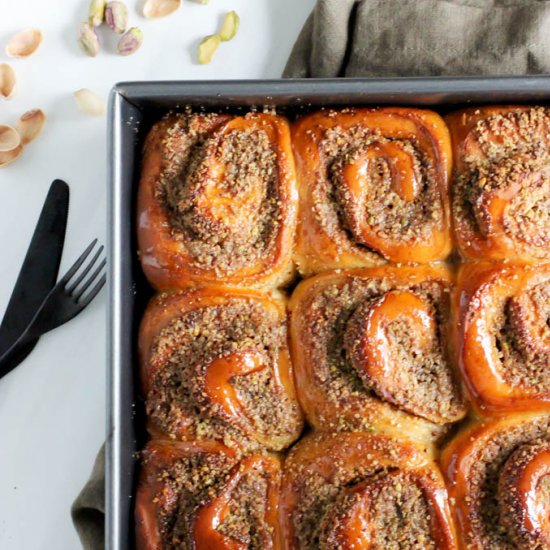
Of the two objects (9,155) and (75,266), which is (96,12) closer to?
(9,155)

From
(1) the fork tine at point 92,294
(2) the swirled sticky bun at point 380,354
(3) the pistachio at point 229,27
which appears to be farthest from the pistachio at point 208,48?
(2) the swirled sticky bun at point 380,354

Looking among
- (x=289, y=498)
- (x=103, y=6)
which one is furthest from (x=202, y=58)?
(x=289, y=498)

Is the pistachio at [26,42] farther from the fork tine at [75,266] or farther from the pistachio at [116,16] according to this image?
the fork tine at [75,266]

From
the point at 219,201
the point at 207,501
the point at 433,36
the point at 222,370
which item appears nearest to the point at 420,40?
the point at 433,36

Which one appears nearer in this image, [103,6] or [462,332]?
[462,332]

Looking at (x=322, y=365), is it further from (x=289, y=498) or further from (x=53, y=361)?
(x=53, y=361)
